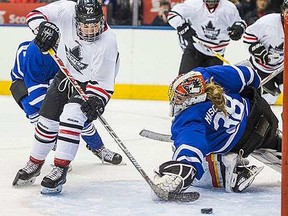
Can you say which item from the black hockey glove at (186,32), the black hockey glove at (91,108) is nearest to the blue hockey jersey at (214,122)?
the black hockey glove at (91,108)

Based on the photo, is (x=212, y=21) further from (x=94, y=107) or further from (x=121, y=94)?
(x=94, y=107)

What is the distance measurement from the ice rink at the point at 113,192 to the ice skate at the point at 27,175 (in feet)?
0.10

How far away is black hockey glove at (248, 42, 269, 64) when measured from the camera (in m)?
5.48

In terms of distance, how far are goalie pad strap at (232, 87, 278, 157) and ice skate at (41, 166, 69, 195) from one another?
0.73 m

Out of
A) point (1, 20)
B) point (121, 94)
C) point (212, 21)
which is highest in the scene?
point (212, 21)

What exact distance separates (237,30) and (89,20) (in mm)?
2288

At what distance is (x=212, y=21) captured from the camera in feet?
20.3

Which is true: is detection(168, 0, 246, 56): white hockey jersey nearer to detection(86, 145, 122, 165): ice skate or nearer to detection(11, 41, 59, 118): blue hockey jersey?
detection(86, 145, 122, 165): ice skate

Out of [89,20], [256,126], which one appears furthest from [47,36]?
[256,126]

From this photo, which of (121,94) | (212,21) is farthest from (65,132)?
(121,94)

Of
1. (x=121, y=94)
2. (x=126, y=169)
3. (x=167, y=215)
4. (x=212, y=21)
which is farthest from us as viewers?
(x=121, y=94)

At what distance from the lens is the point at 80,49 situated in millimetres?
3797

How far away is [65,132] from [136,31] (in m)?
3.96

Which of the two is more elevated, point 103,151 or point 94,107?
point 94,107
